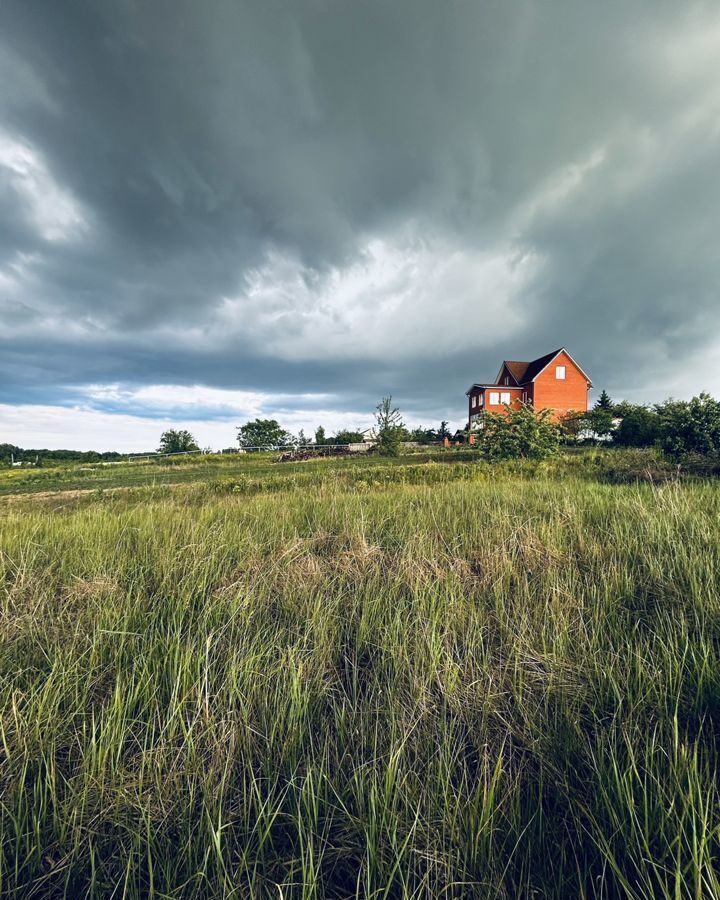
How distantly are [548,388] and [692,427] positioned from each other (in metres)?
32.2

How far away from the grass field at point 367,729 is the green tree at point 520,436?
35.3 ft

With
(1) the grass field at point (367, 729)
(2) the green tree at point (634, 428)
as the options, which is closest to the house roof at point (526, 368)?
(2) the green tree at point (634, 428)

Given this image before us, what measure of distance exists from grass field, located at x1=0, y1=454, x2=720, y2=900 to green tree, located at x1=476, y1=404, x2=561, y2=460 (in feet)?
35.3

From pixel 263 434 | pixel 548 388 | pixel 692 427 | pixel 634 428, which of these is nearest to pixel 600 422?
pixel 634 428

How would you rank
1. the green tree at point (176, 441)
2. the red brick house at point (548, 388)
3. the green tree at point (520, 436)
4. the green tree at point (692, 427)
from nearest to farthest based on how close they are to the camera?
1. the green tree at point (692, 427)
2. the green tree at point (520, 436)
3. the red brick house at point (548, 388)
4. the green tree at point (176, 441)

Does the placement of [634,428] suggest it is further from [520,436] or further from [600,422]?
[520,436]

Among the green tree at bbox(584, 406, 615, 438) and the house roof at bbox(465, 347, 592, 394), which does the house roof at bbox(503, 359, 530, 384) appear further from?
the green tree at bbox(584, 406, 615, 438)

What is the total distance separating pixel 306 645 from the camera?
194 cm

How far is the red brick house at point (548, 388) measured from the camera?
39.0 meters

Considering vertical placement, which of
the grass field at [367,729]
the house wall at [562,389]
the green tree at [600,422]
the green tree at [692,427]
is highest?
the house wall at [562,389]

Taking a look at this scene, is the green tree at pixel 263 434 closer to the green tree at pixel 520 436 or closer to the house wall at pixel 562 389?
the house wall at pixel 562 389

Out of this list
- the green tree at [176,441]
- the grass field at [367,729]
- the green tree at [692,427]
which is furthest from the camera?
the green tree at [176,441]

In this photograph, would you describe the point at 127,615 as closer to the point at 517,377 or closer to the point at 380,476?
the point at 380,476

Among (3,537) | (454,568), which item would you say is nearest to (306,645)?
(454,568)
